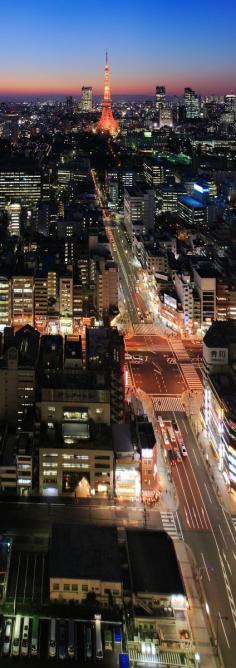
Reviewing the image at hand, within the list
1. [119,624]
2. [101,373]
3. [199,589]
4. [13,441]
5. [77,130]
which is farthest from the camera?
[77,130]

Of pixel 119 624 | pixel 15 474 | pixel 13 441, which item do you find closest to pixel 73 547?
pixel 119 624

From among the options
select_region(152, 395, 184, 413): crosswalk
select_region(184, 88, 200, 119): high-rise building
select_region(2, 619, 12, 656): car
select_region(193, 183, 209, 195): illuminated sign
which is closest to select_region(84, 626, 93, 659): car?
select_region(2, 619, 12, 656): car

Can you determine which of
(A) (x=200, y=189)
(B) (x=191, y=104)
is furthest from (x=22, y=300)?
(B) (x=191, y=104)

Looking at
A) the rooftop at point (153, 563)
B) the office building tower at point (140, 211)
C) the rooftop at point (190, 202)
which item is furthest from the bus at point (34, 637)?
the rooftop at point (190, 202)

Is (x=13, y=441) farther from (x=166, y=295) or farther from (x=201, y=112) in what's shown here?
(x=201, y=112)

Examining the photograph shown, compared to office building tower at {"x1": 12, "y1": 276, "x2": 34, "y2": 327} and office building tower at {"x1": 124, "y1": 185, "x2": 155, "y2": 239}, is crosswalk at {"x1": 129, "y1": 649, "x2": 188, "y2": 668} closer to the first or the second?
office building tower at {"x1": 12, "y1": 276, "x2": 34, "y2": 327}

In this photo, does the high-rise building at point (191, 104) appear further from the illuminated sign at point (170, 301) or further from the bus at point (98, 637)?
the bus at point (98, 637)
